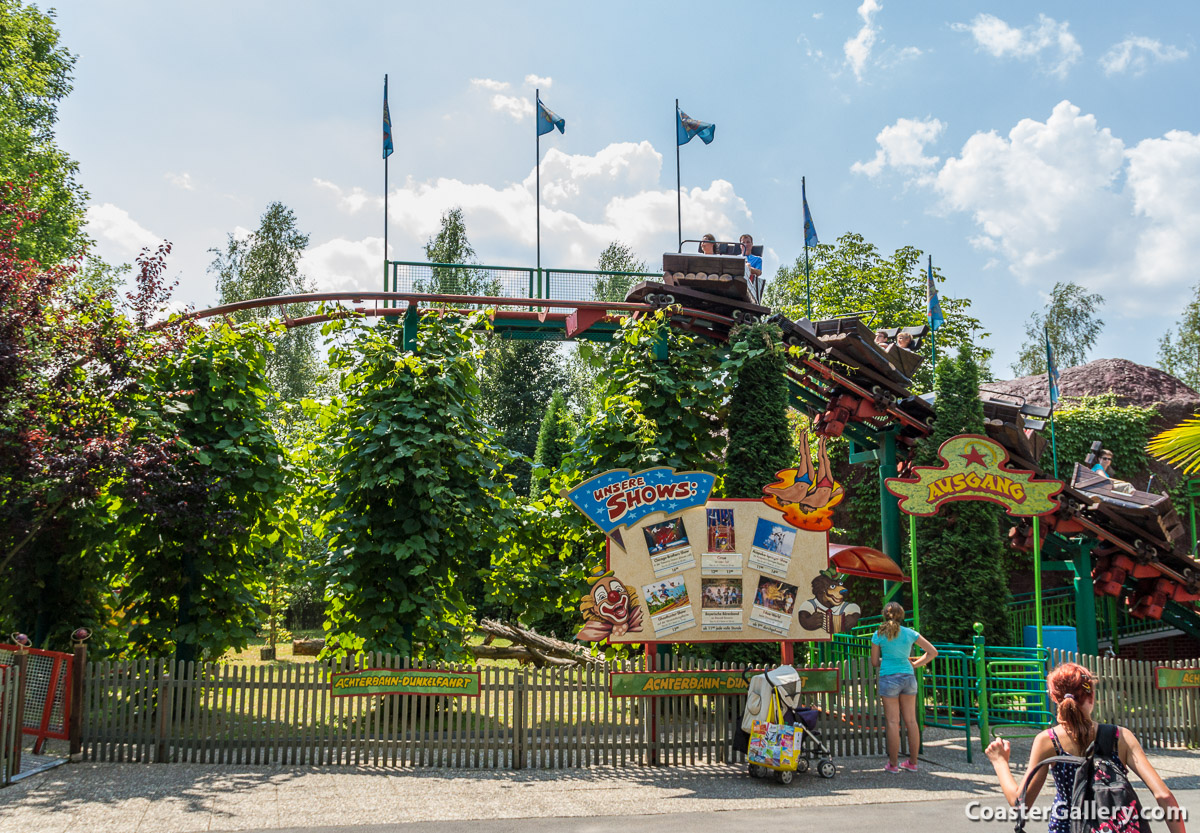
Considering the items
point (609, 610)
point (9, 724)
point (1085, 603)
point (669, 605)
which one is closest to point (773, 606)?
point (669, 605)

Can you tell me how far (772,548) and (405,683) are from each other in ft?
14.8

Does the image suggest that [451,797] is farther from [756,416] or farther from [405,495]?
[756,416]

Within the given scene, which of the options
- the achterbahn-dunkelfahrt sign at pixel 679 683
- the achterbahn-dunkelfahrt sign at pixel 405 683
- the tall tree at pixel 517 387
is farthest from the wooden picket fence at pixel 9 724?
the tall tree at pixel 517 387

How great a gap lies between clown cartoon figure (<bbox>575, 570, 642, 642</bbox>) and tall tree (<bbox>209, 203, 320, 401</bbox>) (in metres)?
27.1

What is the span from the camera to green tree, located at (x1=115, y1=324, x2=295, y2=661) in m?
10.9

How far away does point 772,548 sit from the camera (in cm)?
1018

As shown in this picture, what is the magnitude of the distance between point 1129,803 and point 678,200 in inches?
606

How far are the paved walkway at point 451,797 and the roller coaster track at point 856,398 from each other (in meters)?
7.09

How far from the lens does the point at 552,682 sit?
9.55 metres

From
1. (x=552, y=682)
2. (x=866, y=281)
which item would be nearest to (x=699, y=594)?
(x=552, y=682)

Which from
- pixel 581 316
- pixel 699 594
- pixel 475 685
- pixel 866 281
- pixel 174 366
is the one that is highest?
pixel 866 281

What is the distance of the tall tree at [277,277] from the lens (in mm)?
33906

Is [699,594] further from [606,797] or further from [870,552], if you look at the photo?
[870,552]

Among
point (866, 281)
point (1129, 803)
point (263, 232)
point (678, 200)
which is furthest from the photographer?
point (263, 232)
